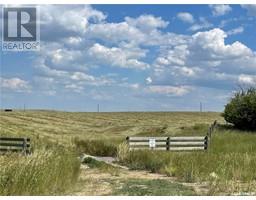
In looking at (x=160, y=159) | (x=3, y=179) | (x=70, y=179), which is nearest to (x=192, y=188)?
(x=70, y=179)

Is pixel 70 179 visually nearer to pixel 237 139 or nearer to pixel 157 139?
pixel 157 139

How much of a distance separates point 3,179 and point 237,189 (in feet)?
16.5

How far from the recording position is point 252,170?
15992 millimetres

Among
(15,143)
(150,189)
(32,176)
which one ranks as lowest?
(150,189)

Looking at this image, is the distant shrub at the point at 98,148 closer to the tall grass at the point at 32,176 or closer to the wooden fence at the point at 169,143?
the wooden fence at the point at 169,143

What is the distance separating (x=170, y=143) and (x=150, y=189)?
57.4 ft

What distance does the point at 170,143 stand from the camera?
97.2 ft

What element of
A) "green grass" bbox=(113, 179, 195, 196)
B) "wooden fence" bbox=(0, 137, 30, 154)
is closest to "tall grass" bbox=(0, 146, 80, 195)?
"green grass" bbox=(113, 179, 195, 196)

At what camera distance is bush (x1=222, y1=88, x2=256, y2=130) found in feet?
146

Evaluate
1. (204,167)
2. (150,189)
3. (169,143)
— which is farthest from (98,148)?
(150,189)

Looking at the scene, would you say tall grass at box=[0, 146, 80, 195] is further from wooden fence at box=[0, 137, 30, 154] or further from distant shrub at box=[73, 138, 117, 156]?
distant shrub at box=[73, 138, 117, 156]

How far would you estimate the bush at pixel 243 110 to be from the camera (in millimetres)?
44500

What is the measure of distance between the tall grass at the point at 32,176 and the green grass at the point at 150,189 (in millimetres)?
1286

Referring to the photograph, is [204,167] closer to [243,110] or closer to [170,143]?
[170,143]
